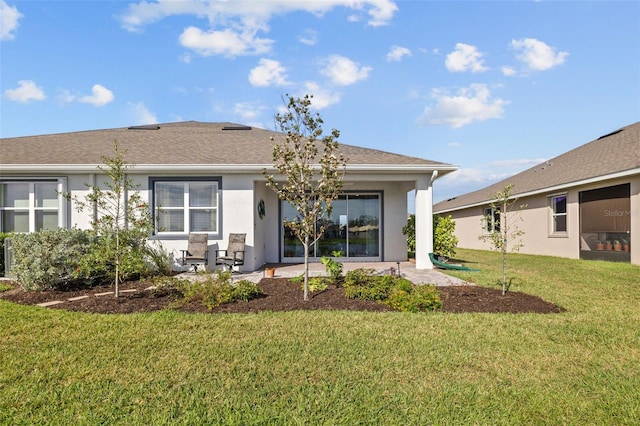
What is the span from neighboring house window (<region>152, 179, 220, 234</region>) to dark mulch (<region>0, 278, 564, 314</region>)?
10.1 feet

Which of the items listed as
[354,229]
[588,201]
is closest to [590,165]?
[588,201]

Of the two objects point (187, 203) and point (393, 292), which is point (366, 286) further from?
point (187, 203)

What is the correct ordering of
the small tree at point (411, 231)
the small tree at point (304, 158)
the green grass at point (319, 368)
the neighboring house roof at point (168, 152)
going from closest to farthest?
the green grass at point (319, 368), the small tree at point (304, 158), the neighboring house roof at point (168, 152), the small tree at point (411, 231)

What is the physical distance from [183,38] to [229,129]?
431 cm

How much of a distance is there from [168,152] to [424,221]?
26.3ft

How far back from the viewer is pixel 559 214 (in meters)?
14.6

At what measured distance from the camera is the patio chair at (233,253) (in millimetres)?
9148

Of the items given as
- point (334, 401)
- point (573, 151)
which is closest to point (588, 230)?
Answer: point (573, 151)

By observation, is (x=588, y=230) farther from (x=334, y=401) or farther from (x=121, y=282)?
(x=121, y=282)

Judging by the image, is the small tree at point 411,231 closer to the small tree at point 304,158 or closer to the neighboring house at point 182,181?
the neighboring house at point 182,181

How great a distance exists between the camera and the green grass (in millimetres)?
2715

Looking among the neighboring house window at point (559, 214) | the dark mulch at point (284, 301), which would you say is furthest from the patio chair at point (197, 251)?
the neighboring house window at point (559, 214)

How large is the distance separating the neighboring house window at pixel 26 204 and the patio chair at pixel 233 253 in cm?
470

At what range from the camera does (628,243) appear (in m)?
11.3
